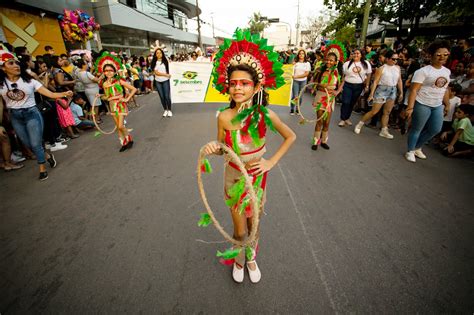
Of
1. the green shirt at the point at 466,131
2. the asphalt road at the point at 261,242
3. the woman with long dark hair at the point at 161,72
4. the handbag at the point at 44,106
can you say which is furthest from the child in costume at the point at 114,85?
the green shirt at the point at 466,131

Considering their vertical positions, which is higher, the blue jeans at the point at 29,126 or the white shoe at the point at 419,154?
the blue jeans at the point at 29,126

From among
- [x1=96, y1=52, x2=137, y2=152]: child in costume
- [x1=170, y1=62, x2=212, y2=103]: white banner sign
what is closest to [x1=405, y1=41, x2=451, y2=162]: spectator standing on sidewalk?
[x1=96, y1=52, x2=137, y2=152]: child in costume

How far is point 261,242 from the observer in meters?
2.76

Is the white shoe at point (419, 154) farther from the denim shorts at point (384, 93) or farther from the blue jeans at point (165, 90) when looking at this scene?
the blue jeans at point (165, 90)

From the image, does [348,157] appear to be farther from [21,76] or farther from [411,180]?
[21,76]

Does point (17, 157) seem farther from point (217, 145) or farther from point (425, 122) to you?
point (425, 122)

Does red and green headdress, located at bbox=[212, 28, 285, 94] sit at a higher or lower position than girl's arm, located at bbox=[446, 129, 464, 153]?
higher

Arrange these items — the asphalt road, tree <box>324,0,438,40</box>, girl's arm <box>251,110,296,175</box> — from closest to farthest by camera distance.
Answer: girl's arm <box>251,110,296,175</box>, the asphalt road, tree <box>324,0,438,40</box>

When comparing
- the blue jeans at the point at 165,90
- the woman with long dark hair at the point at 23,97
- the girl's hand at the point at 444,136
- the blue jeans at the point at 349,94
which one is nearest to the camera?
the woman with long dark hair at the point at 23,97

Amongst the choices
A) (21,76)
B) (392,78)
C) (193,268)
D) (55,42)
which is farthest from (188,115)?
(55,42)

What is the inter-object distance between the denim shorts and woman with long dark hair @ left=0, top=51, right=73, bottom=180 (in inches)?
266

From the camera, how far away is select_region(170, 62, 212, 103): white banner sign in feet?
30.7

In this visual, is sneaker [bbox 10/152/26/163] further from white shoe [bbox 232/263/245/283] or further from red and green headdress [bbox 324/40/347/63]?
red and green headdress [bbox 324/40/347/63]

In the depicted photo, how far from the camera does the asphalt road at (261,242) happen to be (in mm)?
2137
